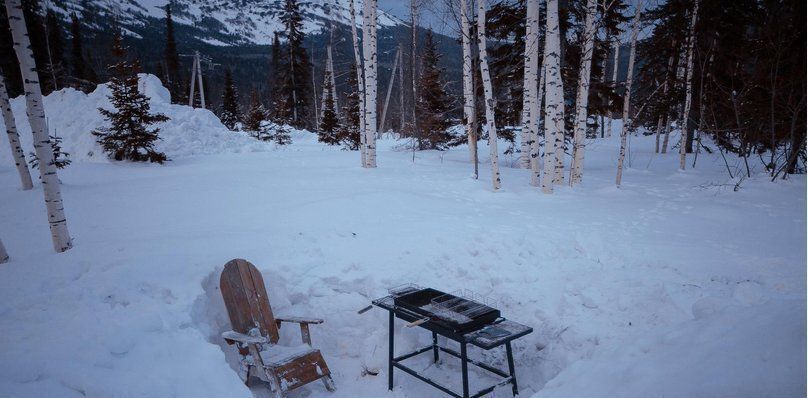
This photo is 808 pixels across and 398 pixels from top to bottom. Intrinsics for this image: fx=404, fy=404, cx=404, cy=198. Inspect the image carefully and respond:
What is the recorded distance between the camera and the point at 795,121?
1189 cm

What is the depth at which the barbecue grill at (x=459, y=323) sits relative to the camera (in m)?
4.07

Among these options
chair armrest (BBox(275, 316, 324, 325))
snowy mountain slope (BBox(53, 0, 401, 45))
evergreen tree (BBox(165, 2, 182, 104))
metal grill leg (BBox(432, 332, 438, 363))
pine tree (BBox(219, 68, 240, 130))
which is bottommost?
metal grill leg (BBox(432, 332, 438, 363))

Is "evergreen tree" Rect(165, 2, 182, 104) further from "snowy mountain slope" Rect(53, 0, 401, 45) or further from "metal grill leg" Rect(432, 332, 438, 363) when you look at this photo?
"snowy mountain slope" Rect(53, 0, 401, 45)

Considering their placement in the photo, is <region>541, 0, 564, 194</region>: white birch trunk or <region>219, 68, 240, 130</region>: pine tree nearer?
<region>541, 0, 564, 194</region>: white birch trunk

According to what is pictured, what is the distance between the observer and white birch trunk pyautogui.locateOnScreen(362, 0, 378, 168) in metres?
13.1

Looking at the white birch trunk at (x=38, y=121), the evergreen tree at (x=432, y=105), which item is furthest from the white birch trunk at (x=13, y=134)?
the evergreen tree at (x=432, y=105)

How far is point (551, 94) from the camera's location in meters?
10.3

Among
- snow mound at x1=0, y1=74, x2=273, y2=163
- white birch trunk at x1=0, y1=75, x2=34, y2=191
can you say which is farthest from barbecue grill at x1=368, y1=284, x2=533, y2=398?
snow mound at x1=0, y1=74, x2=273, y2=163

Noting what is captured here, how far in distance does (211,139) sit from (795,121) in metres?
22.5

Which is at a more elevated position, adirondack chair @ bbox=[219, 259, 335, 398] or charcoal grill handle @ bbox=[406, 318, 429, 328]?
charcoal grill handle @ bbox=[406, 318, 429, 328]

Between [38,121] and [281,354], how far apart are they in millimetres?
5148

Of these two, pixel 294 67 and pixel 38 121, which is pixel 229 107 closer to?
pixel 294 67

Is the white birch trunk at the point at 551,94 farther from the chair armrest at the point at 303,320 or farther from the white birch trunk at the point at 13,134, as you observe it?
the white birch trunk at the point at 13,134

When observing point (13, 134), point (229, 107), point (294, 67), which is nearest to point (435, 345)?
point (13, 134)
